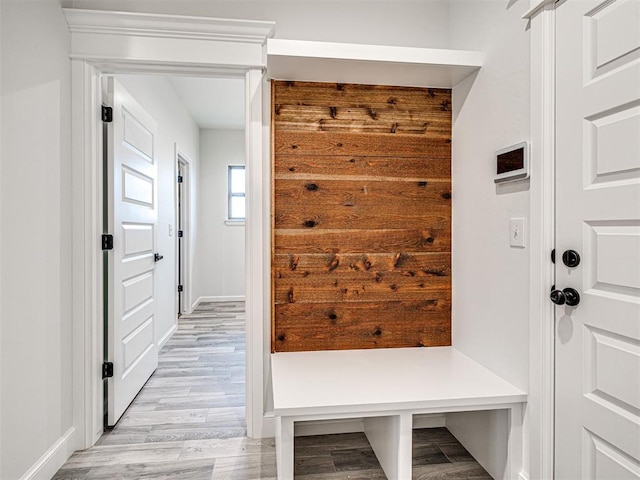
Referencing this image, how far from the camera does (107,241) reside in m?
2.16

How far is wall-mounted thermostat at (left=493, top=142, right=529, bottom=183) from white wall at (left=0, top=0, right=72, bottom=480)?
6.45 ft

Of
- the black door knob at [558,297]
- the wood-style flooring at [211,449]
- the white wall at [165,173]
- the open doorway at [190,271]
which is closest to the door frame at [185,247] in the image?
the open doorway at [190,271]

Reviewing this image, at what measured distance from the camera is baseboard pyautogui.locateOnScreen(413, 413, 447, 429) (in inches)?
88.7

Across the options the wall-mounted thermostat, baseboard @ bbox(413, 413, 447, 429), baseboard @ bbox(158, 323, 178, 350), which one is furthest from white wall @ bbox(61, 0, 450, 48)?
baseboard @ bbox(158, 323, 178, 350)

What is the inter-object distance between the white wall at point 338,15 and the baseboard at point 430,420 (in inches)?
81.9

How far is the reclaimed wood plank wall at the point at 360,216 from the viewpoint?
7.09 feet

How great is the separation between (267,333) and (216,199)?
171 inches

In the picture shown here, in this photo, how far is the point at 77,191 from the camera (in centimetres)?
203

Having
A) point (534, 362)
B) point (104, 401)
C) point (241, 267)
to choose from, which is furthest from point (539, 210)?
point (241, 267)

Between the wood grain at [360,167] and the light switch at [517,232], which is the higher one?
the wood grain at [360,167]

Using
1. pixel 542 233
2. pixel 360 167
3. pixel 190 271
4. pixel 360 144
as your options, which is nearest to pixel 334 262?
pixel 360 167

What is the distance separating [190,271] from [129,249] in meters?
3.11

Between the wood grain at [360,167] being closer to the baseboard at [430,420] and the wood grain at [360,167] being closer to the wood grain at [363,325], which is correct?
the wood grain at [363,325]

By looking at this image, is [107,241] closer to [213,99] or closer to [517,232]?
[517,232]
